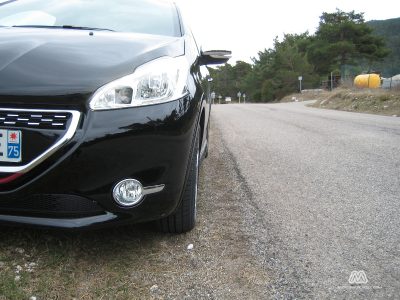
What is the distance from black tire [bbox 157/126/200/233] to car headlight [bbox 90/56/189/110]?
39cm

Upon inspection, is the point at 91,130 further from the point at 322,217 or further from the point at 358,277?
the point at 322,217

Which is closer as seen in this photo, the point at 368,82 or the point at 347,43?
the point at 368,82

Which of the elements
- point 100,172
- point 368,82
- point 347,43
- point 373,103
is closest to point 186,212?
point 100,172

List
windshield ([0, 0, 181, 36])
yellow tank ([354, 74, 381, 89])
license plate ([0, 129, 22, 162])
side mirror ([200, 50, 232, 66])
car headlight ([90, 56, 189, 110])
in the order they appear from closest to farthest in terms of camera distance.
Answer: license plate ([0, 129, 22, 162]), car headlight ([90, 56, 189, 110]), windshield ([0, 0, 181, 36]), side mirror ([200, 50, 232, 66]), yellow tank ([354, 74, 381, 89])

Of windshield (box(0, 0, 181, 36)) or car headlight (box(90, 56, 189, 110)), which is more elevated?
windshield (box(0, 0, 181, 36))

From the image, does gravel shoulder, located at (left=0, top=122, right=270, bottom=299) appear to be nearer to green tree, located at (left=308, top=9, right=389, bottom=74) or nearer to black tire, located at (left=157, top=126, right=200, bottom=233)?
black tire, located at (left=157, top=126, right=200, bottom=233)

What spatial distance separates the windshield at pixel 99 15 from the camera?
112 inches

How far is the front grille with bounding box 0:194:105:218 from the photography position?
5.98ft

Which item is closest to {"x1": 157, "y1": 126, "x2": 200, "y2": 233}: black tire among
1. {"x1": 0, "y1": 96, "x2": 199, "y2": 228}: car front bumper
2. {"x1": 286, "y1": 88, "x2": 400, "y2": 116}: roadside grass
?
{"x1": 0, "y1": 96, "x2": 199, "y2": 228}: car front bumper

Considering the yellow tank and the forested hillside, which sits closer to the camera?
the yellow tank

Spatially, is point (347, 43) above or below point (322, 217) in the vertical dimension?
above

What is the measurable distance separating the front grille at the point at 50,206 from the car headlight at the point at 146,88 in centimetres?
42

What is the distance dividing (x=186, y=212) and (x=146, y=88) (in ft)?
2.45

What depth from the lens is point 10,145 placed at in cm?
178
